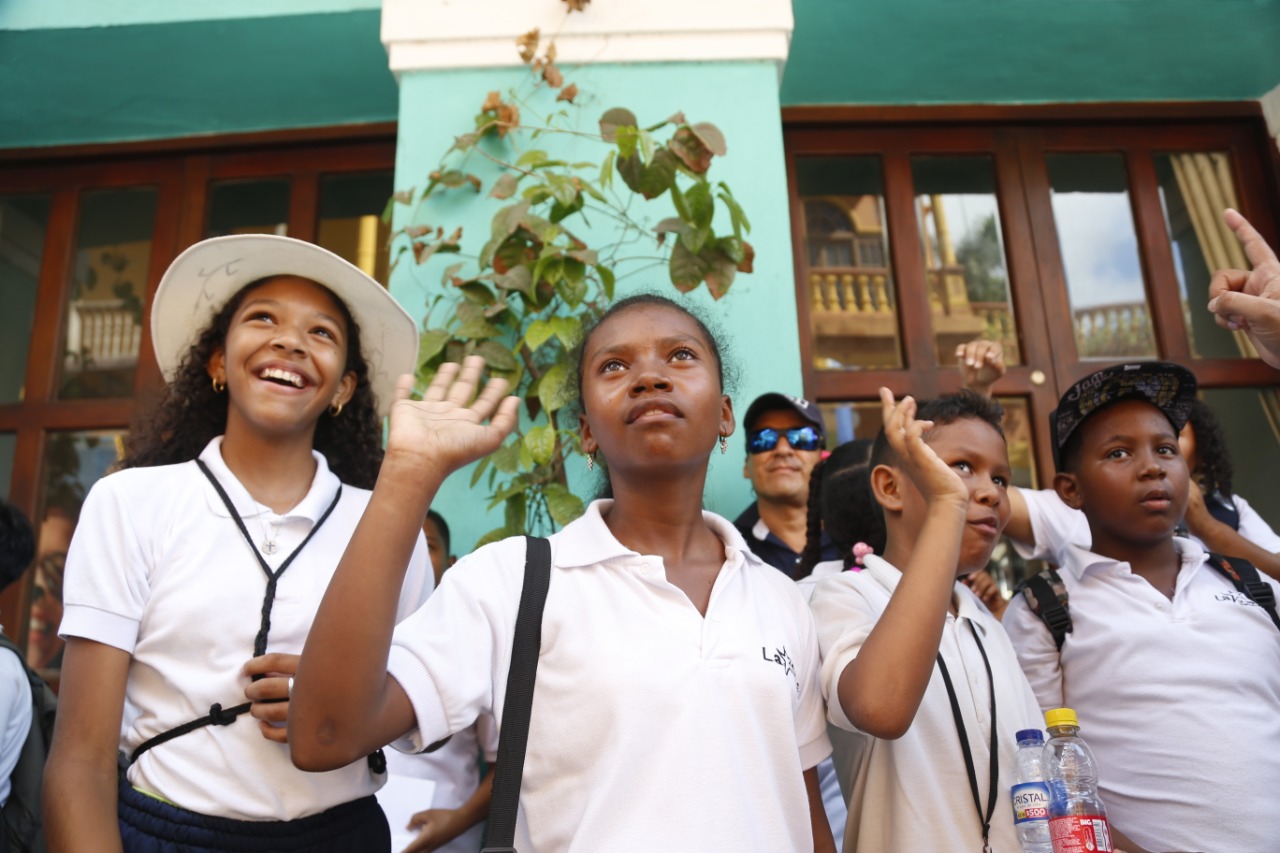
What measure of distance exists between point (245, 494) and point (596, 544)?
0.66m

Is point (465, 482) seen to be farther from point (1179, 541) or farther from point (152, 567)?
point (1179, 541)

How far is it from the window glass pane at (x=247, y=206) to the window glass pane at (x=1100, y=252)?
3052mm

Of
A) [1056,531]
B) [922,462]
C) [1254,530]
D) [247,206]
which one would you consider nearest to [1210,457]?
[1254,530]

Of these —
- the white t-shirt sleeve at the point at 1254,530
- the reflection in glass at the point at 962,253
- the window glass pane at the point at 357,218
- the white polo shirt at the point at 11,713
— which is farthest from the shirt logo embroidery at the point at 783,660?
the window glass pane at the point at 357,218

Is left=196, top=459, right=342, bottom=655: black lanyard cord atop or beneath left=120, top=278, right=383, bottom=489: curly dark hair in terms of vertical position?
beneath

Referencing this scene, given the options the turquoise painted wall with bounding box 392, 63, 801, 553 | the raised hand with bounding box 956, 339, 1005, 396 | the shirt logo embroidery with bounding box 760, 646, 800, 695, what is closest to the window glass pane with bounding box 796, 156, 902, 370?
the turquoise painted wall with bounding box 392, 63, 801, 553

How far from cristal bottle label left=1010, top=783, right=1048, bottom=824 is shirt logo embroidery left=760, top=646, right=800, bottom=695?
415mm

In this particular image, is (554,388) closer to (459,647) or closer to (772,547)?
(772,547)

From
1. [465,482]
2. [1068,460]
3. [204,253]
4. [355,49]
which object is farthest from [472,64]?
[1068,460]

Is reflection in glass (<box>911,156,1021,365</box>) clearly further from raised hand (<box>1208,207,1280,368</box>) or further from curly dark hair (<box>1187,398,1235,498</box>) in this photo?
raised hand (<box>1208,207,1280,368</box>)

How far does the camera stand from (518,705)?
147cm

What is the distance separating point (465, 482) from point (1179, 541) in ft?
6.31

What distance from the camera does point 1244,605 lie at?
2.24 meters

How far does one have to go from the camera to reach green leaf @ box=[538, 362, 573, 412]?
281cm
